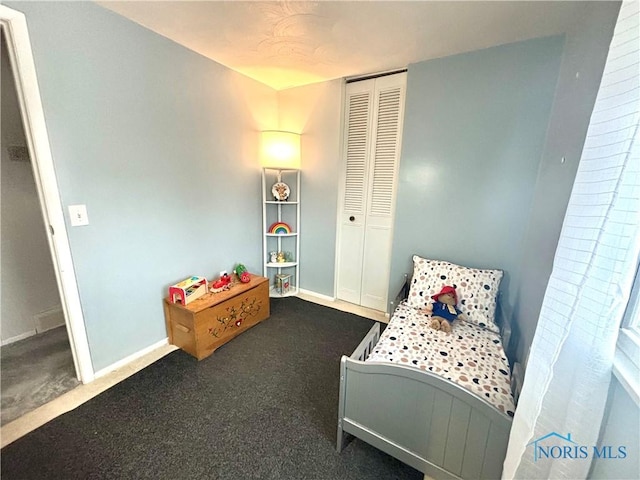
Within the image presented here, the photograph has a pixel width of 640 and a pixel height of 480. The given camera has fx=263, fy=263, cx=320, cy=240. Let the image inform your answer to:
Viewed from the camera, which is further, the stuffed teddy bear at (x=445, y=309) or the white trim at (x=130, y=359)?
the white trim at (x=130, y=359)

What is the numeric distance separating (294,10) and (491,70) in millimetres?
1497

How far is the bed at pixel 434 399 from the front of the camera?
1.04m

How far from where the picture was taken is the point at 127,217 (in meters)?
1.88

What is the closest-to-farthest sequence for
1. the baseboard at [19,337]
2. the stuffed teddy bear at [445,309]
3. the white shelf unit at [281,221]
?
1. the stuffed teddy bear at [445,309]
2. the baseboard at [19,337]
3. the white shelf unit at [281,221]

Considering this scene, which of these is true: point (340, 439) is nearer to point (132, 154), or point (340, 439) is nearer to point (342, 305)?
point (342, 305)

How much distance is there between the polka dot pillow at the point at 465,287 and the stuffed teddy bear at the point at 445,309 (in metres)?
0.06

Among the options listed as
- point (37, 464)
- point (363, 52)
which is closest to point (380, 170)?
point (363, 52)

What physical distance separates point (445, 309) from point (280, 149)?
215 cm

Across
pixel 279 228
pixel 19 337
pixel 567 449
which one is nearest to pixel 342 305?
pixel 279 228

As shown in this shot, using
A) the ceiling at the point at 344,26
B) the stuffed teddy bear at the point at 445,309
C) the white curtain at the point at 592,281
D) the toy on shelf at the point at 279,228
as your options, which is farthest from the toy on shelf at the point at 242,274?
the white curtain at the point at 592,281

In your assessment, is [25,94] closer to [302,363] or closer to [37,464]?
[37,464]

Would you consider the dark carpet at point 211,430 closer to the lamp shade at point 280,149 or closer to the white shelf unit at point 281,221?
the white shelf unit at point 281,221

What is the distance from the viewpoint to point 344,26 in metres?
1.72

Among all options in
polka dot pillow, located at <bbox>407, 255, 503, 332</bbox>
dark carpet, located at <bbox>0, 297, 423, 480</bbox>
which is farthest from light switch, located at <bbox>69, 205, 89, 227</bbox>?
polka dot pillow, located at <bbox>407, 255, 503, 332</bbox>
